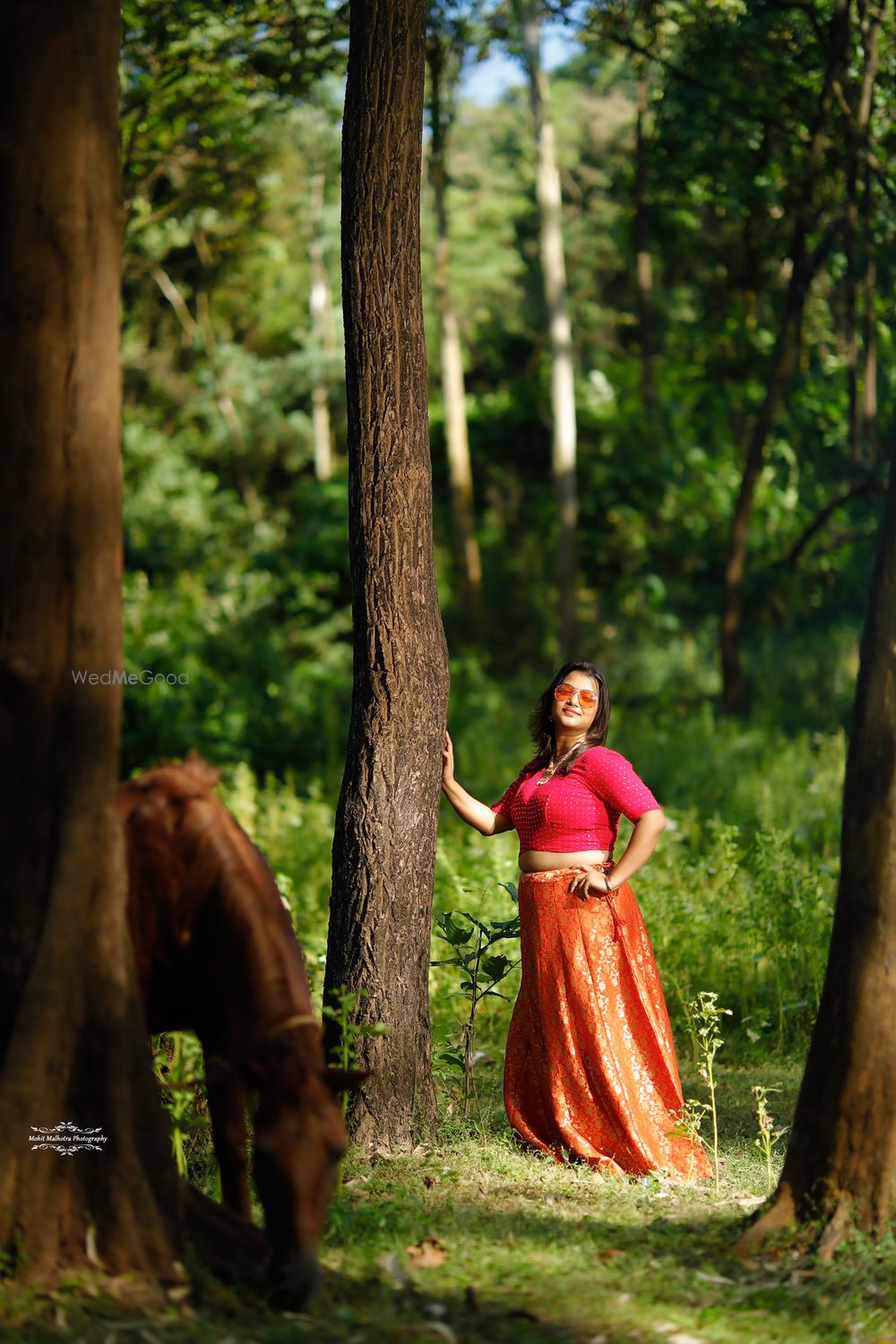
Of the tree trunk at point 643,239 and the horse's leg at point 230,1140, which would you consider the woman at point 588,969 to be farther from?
the tree trunk at point 643,239

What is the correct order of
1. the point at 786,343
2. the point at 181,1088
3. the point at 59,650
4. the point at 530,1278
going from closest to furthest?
the point at 59,650 → the point at 530,1278 → the point at 181,1088 → the point at 786,343

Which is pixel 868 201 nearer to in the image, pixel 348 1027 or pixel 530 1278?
pixel 348 1027

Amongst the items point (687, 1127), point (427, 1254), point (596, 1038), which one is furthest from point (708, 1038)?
point (427, 1254)

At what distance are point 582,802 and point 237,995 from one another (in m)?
2.03

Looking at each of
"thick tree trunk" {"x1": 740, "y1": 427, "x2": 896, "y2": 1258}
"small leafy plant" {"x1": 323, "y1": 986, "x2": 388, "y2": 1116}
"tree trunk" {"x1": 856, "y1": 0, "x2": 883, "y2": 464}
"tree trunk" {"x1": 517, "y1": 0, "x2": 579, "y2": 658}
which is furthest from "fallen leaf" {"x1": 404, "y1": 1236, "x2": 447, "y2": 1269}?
"tree trunk" {"x1": 517, "y1": 0, "x2": 579, "y2": 658}

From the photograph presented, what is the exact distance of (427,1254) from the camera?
4066mm

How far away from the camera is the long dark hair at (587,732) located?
18.1 feet

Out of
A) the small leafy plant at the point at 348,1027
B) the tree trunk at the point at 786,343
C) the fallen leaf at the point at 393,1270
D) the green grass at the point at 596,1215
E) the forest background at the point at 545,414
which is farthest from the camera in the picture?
the forest background at the point at 545,414

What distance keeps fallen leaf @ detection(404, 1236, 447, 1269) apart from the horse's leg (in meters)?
0.49

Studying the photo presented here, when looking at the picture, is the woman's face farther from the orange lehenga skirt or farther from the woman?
the orange lehenga skirt

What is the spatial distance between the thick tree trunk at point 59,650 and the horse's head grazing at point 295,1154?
0.35 m

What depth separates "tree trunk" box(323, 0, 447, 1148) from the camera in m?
5.14

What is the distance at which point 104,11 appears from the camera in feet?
12.0

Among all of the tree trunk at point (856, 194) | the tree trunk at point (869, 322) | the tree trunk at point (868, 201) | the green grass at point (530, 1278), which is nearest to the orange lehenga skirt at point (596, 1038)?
the green grass at point (530, 1278)
